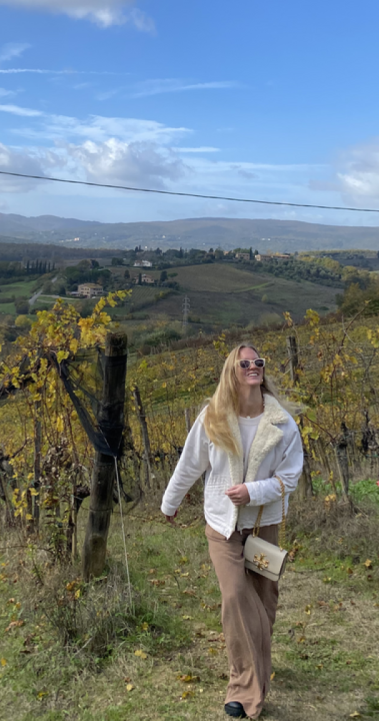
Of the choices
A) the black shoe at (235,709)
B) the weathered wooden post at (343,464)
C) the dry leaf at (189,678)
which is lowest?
the dry leaf at (189,678)

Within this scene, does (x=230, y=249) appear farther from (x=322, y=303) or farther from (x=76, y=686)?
(x=76, y=686)

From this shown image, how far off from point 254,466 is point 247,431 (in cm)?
18

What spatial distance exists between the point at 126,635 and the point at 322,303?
35739 mm

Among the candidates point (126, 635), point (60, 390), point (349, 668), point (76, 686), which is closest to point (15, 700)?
point (76, 686)

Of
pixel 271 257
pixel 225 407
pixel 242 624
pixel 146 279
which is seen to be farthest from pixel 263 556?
pixel 271 257

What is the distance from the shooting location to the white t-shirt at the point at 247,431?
118 inches

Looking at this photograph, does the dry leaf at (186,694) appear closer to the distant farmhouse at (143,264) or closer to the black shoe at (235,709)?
the black shoe at (235,709)

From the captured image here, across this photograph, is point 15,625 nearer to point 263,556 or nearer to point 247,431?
point 263,556

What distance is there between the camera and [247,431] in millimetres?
3037

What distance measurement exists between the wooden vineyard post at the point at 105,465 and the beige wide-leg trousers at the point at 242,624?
1393 millimetres

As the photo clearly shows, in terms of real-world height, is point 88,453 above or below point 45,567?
above

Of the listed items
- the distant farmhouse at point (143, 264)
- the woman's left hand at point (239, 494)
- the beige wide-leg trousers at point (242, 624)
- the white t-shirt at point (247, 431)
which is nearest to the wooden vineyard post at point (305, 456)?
the beige wide-leg trousers at point (242, 624)

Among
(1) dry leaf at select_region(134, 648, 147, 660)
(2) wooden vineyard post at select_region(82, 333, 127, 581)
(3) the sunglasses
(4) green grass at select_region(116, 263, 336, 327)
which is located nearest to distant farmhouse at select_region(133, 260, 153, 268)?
(4) green grass at select_region(116, 263, 336, 327)

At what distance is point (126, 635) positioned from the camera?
12.8ft
